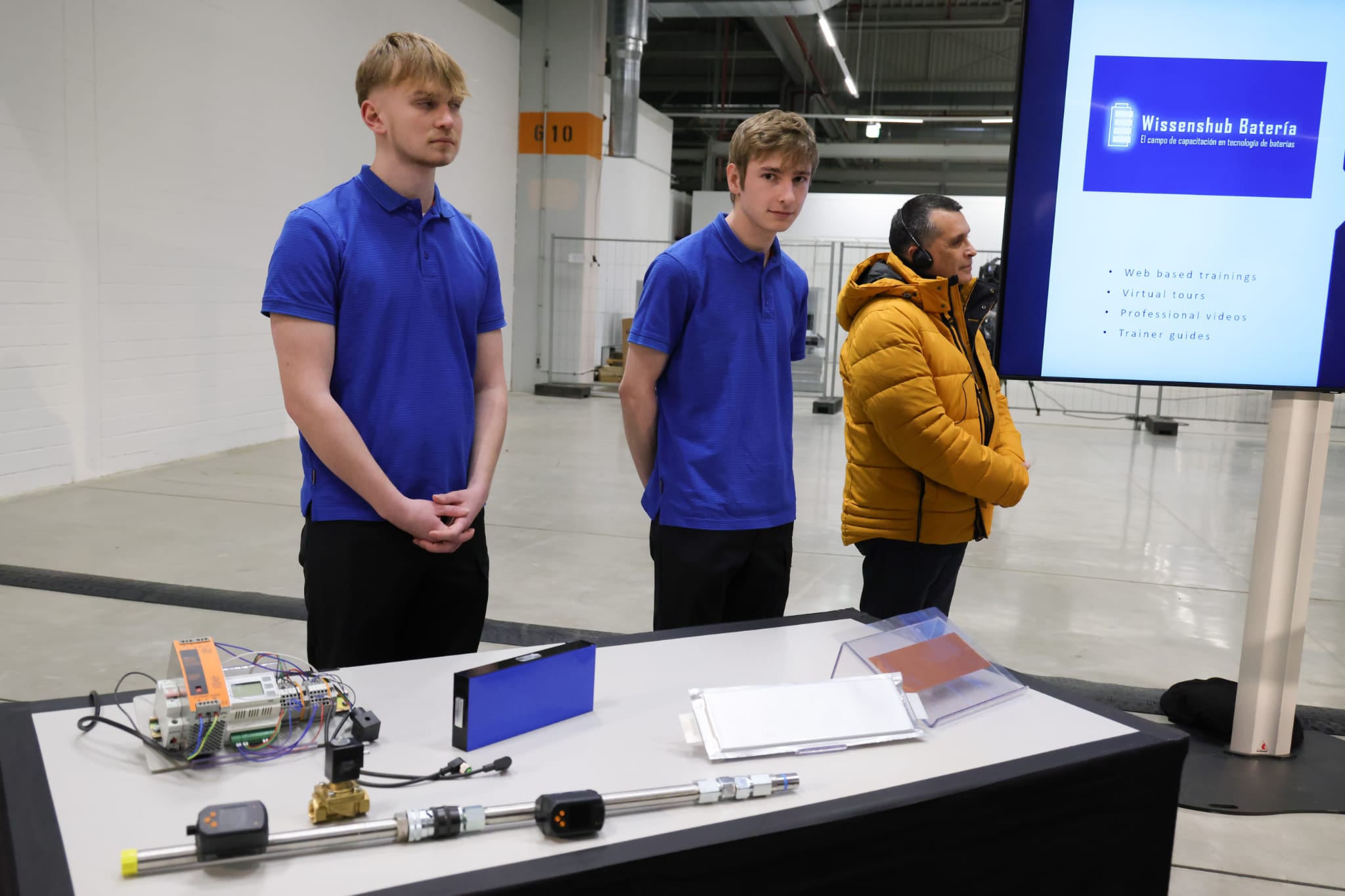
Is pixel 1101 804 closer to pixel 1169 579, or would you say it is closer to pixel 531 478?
pixel 1169 579

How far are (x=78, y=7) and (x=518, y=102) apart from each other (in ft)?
19.9

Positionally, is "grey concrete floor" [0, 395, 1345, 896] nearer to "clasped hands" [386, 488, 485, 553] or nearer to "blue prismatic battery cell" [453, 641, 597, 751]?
"blue prismatic battery cell" [453, 641, 597, 751]

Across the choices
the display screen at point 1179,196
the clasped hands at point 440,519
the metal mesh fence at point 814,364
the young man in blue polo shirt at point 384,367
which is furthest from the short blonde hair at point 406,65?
the metal mesh fence at point 814,364

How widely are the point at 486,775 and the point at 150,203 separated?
18.9 ft

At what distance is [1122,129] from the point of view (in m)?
2.06

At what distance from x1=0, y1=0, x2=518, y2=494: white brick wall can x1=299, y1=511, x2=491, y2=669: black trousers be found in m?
4.31

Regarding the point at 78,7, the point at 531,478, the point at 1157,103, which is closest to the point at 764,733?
the point at 1157,103

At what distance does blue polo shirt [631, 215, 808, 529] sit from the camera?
2.12m

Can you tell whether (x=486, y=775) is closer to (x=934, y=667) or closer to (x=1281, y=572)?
(x=934, y=667)

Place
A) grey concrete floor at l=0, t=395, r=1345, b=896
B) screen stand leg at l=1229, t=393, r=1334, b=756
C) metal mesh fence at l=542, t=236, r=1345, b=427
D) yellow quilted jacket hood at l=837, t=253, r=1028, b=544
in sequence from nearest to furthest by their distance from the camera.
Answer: yellow quilted jacket hood at l=837, t=253, r=1028, b=544
screen stand leg at l=1229, t=393, r=1334, b=756
grey concrete floor at l=0, t=395, r=1345, b=896
metal mesh fence at l=542, t=236, r=1345, b=427

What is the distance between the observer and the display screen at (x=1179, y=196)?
200cm

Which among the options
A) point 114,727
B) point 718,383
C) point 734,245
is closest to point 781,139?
point 734,245

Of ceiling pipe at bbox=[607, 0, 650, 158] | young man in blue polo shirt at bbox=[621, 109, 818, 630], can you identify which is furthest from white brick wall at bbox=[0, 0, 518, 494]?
young man in blue polo shirt at bbox=[621, 109, 818, 630]

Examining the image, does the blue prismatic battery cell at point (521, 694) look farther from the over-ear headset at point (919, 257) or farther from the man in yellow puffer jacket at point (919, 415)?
the over-ear headset at point (919, 257)
